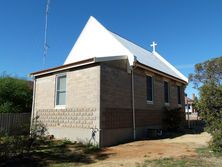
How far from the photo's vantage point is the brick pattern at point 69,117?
11320mm

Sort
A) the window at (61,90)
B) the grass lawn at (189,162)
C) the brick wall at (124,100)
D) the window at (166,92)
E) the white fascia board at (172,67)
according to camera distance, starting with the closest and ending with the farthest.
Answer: the grass lawn at (189,162) → the brick wall at (124,100) → the window at (61,90) → the window at (166,92) → the white fascia board at (172,67)

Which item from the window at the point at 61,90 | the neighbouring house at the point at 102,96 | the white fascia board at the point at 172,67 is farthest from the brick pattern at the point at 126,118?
the white fascia board at the point at 172,67

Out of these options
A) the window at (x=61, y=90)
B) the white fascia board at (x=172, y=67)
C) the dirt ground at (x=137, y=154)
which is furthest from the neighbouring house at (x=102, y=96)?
the white fascia board at (x=172, y=67)

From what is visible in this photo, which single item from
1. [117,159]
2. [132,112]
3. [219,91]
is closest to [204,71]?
[132,112]

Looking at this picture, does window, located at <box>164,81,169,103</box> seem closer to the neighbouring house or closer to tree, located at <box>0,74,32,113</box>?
the neighbouring house

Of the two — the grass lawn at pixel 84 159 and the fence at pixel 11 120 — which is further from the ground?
the fence at pixel 11 120

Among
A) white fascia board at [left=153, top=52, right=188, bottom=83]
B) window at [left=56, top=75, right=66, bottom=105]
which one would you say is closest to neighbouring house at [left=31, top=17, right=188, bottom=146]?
window at [left=56, top=75, right=66, bottom=105]

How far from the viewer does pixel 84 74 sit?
Answer: 39.4ft

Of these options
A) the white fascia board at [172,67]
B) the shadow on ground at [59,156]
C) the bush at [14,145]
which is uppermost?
the white fascia board at [172,67]

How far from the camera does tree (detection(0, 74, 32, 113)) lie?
18.0m

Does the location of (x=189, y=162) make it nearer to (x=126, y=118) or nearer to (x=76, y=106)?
(x=126, y=118)

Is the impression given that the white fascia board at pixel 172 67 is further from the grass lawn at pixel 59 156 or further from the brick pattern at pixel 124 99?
the grass lawn at pixel 59 156

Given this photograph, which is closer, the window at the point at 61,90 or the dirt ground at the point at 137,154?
the dirt ground at the point at 137,154

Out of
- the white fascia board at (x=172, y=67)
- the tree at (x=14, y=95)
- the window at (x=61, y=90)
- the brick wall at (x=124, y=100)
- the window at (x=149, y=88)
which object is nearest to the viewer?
the brick wall at (x=124, y=100)
